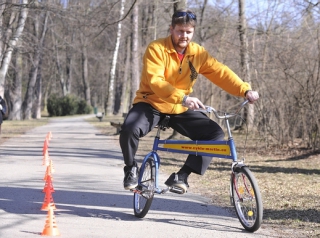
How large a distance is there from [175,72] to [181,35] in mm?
392

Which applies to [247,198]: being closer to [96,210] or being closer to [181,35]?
[181,35]

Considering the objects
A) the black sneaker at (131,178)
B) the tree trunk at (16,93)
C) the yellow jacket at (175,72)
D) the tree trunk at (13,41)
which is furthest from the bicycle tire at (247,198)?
the tree trunk at (16,93)

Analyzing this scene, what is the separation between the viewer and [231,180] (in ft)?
20.4

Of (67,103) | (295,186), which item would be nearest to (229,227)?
(295,186)

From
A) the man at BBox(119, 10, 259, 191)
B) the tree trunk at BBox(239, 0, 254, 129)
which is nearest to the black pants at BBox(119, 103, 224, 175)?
the man at BBox(119, 10, 259, 191)

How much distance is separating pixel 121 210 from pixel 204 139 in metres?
1.52

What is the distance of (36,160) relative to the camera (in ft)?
44.3

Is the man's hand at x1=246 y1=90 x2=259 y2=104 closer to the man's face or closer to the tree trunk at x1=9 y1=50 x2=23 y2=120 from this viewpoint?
the man's face

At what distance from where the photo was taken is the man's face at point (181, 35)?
20.6 feet

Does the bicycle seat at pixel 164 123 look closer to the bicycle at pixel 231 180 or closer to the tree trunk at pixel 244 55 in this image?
the bicycle at pixel 231 180

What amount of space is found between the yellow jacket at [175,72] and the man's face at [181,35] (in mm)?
66

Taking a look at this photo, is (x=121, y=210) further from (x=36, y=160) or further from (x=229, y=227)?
(x=36, y=160)

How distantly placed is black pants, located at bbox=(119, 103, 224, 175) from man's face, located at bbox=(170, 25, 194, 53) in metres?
0.72

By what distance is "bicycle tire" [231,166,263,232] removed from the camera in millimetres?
5648
